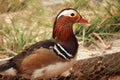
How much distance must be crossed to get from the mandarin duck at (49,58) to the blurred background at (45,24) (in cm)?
93

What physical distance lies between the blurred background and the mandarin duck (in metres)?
0.93

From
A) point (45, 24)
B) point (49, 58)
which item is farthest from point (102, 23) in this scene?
point (49, 58)

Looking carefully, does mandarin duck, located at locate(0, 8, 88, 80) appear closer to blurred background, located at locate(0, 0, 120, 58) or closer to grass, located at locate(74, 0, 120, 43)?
blurred background, located at locate(0, 0, 120, 58)

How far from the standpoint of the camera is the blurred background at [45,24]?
6270 mm

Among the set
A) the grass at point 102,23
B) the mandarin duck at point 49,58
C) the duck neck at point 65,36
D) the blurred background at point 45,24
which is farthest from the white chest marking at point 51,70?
the grass at point 102,23

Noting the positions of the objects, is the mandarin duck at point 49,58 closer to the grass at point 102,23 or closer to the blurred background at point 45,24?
the blurred background at point 45,24

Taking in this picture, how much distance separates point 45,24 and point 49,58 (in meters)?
1.88

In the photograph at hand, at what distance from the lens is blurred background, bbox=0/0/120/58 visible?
6.27 metres

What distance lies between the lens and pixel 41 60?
503 cm

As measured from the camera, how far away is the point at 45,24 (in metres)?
6.87

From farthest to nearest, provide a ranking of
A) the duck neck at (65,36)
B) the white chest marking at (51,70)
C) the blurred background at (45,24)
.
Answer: the blurred background at (45,24) < the duck neck at (65,36) < the white chest marking at (51,70)

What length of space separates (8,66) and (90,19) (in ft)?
6.50

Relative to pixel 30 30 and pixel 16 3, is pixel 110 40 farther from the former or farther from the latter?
pixel 16 3

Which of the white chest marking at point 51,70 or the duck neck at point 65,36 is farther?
the duck neck at point 65,36
